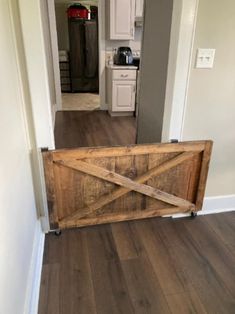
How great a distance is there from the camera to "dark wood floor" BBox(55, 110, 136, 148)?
138 inches

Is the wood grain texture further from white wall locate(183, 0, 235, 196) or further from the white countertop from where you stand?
the white countertop

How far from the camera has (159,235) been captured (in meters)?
1.90

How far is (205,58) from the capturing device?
5.46 feet

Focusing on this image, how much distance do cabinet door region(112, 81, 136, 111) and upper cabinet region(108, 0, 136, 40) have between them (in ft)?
2.68

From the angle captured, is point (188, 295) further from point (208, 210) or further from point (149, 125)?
point (149, 125)

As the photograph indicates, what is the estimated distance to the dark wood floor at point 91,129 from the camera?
138 inches

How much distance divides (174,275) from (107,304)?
0.45 metres

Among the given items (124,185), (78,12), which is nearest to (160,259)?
(124,185)

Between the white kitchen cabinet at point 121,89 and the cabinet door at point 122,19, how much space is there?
0.61 meters

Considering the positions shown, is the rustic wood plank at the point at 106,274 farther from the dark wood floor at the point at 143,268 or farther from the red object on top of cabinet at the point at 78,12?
the red object on top of cabinet at the point at 78,12

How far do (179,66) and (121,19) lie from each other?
10.6ft

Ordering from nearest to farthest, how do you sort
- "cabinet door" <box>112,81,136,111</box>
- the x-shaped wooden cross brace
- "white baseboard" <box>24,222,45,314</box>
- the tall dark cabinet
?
1. "white baseboard" <box>24,222,45,314</box>
2. the x-shaped wooden cross brace
3. "cabinet door" <box>112,81,136,111</box>
4. the tall dark cabinet

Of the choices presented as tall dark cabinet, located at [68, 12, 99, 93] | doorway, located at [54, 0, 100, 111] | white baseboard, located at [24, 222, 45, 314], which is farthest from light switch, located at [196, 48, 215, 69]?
tall dark cabinet, located at [68, 12, 99, 93]

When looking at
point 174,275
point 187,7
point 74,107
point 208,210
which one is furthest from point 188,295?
point 74,107
